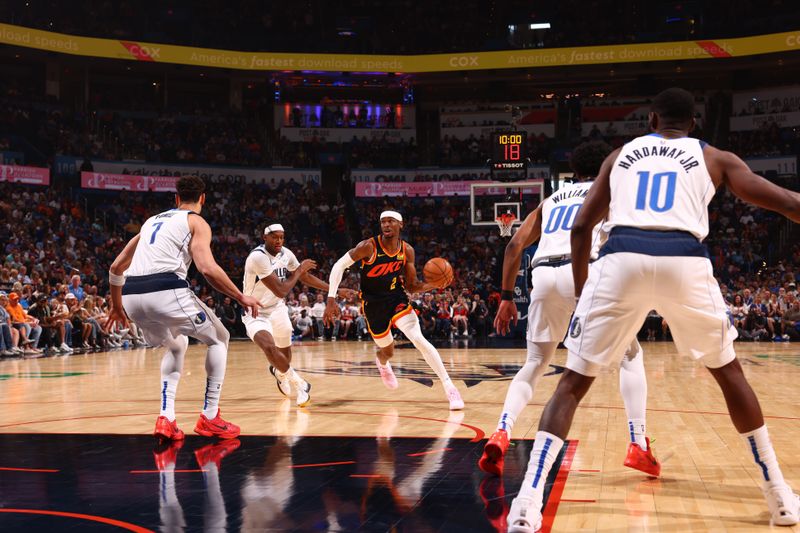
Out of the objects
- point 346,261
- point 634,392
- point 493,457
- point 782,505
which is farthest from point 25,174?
point 782,505

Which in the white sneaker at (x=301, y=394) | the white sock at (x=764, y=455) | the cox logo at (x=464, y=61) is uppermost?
the cox logo at (x=464, y=61)

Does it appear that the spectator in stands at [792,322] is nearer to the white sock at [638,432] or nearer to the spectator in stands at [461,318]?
the spectator in stands at [461,318]

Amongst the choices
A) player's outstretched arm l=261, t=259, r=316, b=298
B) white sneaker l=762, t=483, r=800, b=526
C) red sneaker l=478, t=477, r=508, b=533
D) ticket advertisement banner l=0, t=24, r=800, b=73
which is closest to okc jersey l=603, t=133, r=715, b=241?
white sneaker l=762, t=483, r=800, b=526

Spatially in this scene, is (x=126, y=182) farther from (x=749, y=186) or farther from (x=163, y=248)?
(x=749, y=186)

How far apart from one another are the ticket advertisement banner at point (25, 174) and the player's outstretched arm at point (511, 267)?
2523 cm

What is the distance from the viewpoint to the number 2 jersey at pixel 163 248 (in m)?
6.23

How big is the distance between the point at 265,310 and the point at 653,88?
99.3ft

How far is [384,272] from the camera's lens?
8.95m

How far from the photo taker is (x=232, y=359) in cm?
1565

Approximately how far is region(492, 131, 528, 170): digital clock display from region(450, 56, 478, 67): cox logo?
14.9 meters

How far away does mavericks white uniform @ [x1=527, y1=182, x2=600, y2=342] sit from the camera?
5.20m

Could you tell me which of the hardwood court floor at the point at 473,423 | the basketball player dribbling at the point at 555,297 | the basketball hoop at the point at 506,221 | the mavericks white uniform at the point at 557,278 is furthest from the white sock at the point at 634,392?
the basketball hoop at the point at 506,221

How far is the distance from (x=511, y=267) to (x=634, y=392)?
109 cm

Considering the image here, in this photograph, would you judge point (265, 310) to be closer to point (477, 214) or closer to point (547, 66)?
point (477, 214)
